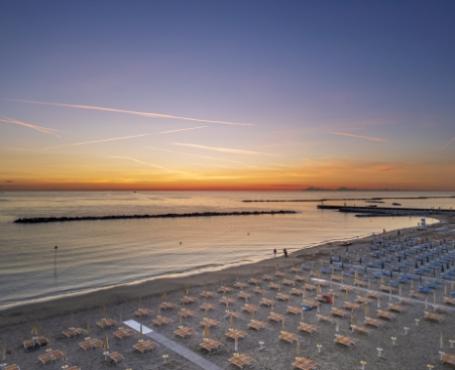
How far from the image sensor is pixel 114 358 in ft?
54.3

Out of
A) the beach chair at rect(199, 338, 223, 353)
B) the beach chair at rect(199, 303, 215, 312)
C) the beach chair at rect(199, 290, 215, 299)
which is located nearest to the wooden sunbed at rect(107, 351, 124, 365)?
the beach chair at rect(199, 338, 223, 353)

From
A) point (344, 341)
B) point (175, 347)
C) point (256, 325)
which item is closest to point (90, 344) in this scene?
point (175, 347)

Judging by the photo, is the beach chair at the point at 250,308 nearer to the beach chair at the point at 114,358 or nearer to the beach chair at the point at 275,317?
the beach chair at the point at 275,317

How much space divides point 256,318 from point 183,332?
5.23 meters

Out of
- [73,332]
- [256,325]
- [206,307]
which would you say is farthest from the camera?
[206,307]

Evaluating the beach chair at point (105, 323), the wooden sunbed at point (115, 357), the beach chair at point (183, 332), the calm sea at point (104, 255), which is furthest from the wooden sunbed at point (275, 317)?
the calm sea at point (104, 255)

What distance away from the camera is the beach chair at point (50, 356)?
16.4 meters

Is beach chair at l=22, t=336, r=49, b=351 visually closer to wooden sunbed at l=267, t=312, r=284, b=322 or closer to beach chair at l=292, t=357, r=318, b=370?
wooden sunbed at l=267, t=312, r=284, b=322

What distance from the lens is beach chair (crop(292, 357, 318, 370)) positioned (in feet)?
50.8

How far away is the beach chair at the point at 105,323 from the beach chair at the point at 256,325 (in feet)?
27.2

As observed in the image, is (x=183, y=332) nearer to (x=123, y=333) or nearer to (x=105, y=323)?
(x=123, y=333)

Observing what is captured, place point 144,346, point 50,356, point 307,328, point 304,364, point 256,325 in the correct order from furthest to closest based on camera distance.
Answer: point 256,325 → point 307,328 → point 144,346 → point 50,356 → point 304,364

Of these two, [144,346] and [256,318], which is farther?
[256,318]

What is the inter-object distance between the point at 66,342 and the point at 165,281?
51.0 ft
